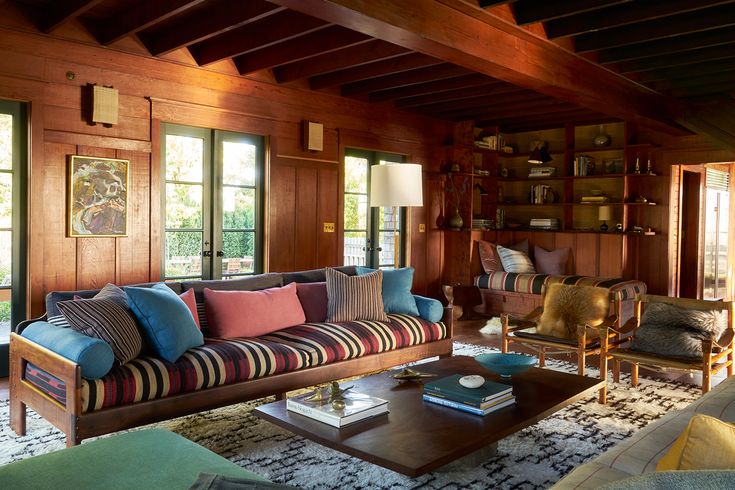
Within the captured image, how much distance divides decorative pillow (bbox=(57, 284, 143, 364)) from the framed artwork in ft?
6.10

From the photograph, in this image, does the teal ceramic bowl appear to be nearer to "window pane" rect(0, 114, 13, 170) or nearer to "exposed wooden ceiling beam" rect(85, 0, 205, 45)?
"exposed wooden ceiling beam" rect(85, 0, 205, 45)

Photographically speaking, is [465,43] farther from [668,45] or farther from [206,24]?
[206,24]

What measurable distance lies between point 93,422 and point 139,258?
2.62m

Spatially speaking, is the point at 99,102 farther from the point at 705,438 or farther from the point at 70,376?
the point at 705,438

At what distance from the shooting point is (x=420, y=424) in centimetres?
267

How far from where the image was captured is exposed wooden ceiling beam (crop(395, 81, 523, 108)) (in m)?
6.50

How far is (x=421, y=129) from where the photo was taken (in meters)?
8.00

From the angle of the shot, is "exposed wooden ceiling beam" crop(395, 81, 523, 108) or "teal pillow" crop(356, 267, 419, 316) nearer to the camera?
"teal pillow" crop(356, 267, 419, 316)

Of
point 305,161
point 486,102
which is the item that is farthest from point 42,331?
point 486,102

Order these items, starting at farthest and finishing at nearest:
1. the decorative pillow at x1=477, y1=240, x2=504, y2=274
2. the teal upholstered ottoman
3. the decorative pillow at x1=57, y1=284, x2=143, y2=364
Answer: the decorative pillow at x1=477, y1=240, x2=504, y2=274, the decorative pillow at x1=57, y1=284, x2=143, y2=364, the teal upholstered ottoman

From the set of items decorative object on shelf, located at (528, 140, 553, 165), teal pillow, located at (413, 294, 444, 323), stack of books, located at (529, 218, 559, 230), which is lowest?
teal pillow, located at (413, 294, 444, 323)

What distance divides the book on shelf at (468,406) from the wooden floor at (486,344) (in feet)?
8.41

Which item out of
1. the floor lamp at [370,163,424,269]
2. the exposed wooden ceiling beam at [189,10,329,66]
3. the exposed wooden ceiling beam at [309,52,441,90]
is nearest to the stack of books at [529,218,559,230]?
the exposed wooden ceiling beam at [309,52,441,90]

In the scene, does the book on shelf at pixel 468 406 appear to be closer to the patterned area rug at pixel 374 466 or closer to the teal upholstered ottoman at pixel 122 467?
the patterned area rug at pixel 374 466
